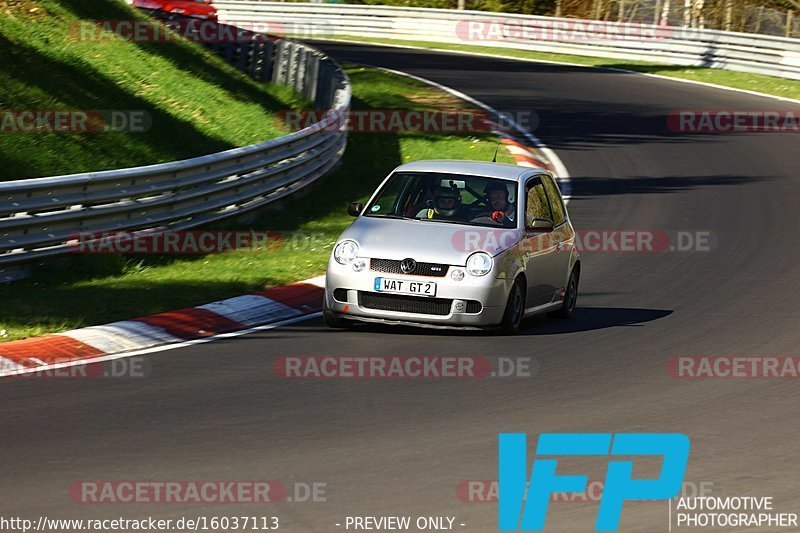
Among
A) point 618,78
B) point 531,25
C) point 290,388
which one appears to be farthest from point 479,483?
point 531,25

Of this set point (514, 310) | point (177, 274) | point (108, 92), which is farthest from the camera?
point (108, 92)

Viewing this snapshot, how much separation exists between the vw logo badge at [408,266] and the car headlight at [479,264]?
1.45 feet

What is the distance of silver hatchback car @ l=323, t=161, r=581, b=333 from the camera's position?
11109 mm

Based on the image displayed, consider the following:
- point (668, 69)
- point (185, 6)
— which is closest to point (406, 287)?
point (185, 6)

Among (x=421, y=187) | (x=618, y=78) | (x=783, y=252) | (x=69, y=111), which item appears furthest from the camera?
(x=618, y=78)

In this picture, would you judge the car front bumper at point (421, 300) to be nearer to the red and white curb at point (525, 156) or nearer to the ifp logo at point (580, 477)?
the ifp logo at point (580, 477)

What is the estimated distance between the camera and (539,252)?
39.6 feet

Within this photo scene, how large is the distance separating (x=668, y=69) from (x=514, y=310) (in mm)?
29164

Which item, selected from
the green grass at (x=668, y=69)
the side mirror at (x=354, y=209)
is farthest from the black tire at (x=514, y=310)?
the green grass at (x=668, y=69)

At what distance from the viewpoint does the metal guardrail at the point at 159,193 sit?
12.6 meters

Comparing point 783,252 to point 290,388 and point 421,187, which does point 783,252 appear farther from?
point 290,388

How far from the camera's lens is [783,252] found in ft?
53.8

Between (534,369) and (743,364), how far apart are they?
171cm

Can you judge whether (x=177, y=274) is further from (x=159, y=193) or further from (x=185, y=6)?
(x=185, y=6)
